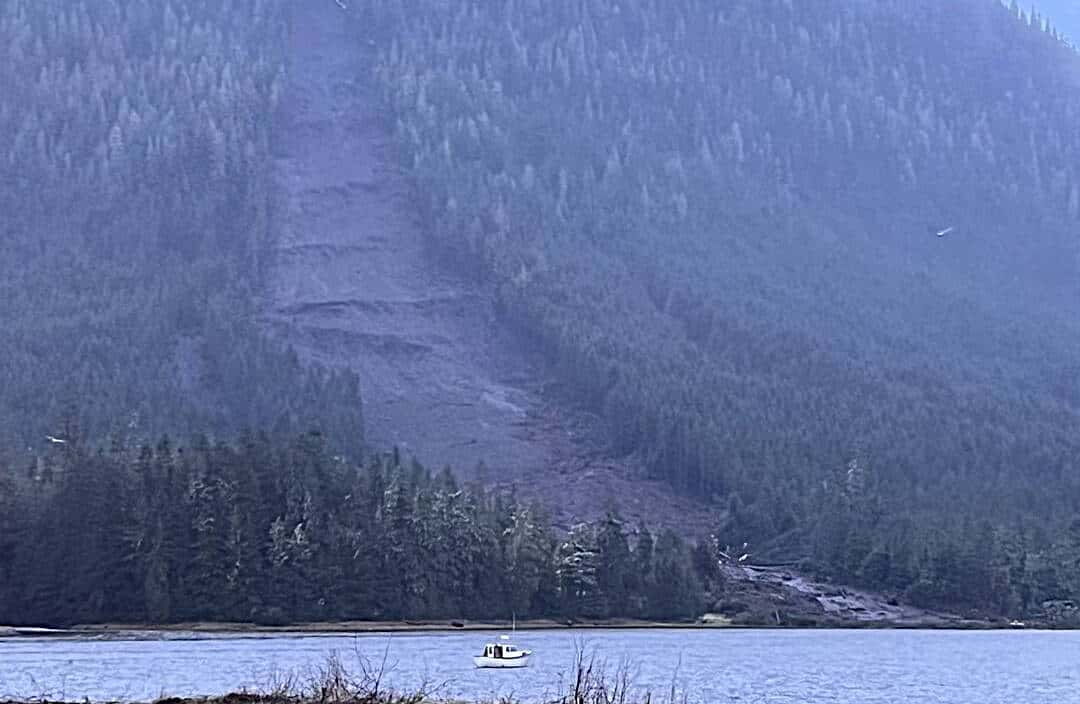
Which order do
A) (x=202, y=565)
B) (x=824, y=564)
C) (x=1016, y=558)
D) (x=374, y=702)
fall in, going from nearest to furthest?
(x=374, y=702) → (x=202, y=565) → (x=1016, y=558) → (x=824, y=564)

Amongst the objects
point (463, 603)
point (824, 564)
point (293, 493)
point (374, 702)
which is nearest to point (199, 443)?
point (293, 493)

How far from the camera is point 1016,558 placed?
601 ft

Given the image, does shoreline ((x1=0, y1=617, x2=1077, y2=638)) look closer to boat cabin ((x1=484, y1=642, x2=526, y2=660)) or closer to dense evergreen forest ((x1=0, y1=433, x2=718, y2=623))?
dense evergreen forest ((x1=0, y1=433, x2=718, y2=623))

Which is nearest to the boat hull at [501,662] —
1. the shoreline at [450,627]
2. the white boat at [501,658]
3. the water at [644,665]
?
the white boat at [501,658]

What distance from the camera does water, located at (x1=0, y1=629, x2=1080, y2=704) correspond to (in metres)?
84.1

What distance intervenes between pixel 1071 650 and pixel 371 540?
2109 inches

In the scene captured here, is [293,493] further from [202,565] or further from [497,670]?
[497,670]

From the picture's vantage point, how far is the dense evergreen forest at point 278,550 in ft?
500

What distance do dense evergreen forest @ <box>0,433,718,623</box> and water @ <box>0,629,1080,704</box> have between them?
9300 millimetres

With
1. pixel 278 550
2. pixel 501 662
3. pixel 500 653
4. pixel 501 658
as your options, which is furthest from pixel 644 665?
pixel 278 550

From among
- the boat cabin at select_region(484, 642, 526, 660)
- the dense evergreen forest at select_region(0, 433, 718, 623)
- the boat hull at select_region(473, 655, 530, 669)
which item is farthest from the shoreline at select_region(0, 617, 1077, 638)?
the boat hull at select_region(473, 655, 530, 669)

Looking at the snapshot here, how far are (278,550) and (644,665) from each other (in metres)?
53.9

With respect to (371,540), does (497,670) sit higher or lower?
lower

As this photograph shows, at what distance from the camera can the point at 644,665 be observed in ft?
346
